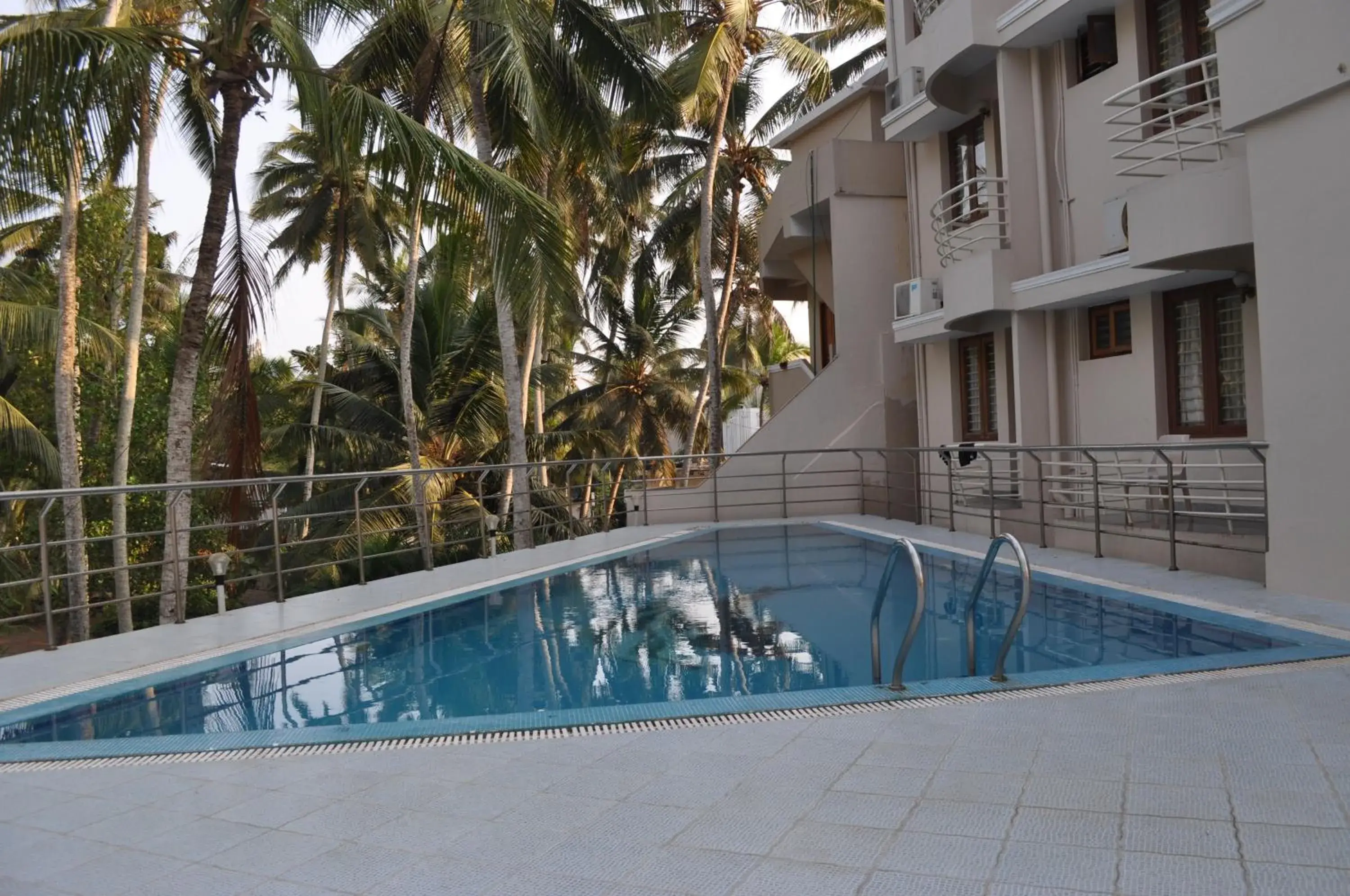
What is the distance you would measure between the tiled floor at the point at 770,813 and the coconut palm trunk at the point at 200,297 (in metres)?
6.03

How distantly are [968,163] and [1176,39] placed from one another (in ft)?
13.2

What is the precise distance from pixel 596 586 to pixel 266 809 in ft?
21.6

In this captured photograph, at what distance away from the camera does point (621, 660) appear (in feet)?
23.9

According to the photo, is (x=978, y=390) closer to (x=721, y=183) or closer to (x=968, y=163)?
(x=968, y=163)

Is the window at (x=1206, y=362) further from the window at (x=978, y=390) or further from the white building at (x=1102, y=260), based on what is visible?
the window at (x=978, y=390)

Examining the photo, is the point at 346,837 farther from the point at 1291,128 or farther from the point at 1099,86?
the point at 1099,86

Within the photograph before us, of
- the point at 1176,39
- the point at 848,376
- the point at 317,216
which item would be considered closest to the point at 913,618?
the point at 1176,39

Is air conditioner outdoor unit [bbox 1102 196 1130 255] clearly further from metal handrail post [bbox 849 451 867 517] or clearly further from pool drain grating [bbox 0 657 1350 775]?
pool drain grating [bbox 0 657 1350 775]

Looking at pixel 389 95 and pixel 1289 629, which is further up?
pixel 389 95

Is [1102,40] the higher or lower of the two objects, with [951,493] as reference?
higher

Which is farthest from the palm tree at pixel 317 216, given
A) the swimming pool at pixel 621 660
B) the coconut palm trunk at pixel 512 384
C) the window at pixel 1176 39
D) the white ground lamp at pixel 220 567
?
the window at pixel 1176 39

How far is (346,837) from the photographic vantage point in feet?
12.3

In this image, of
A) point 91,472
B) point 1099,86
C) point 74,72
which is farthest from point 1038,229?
point 91,472

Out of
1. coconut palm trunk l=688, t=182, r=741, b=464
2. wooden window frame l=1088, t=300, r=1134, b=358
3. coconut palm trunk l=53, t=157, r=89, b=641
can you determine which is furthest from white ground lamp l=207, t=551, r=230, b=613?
coconut palm trunk l=688, t=182, r=741, b=464
